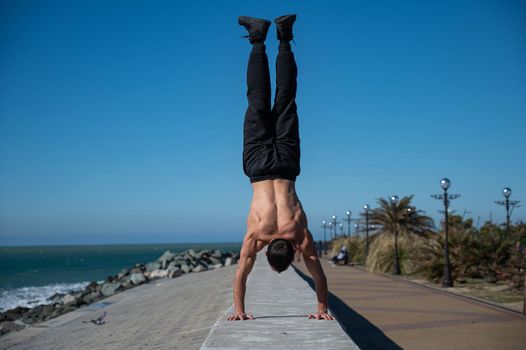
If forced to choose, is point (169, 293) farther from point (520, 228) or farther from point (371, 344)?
point (520, 228)

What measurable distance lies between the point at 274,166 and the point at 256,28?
1470 mm

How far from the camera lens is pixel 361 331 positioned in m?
7.64

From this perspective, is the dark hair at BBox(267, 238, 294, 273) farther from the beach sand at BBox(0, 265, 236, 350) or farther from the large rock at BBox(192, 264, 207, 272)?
the large rock at BBox(192, 264, 207, 272)

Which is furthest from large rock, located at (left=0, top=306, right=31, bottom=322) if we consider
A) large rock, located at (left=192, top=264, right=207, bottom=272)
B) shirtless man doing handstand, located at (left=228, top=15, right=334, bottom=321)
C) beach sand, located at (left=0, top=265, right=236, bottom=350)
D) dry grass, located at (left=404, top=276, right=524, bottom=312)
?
shirtless man doing handstand, located at (left=228, top=15, right=334, bottom=321)

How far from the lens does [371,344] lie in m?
6.69

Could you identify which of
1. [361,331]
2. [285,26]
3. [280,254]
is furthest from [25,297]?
[285,26]

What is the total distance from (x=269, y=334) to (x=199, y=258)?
2803 cm

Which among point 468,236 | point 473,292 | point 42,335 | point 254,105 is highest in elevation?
point 254,105

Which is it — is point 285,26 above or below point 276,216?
above

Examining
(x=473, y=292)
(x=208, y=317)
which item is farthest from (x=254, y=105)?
(x=473, y=292)

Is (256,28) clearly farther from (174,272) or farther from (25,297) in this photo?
(25,297)

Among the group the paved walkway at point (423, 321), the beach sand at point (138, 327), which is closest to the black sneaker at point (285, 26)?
the paved walkway at point (423, 321)

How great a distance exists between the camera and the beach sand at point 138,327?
27.9 feet

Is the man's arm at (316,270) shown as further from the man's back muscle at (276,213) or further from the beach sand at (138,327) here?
the beach sand at (138,327)
